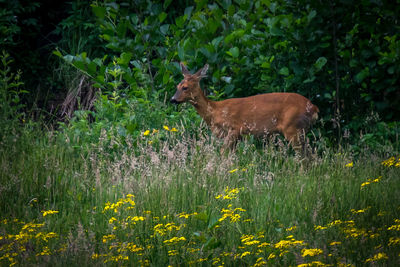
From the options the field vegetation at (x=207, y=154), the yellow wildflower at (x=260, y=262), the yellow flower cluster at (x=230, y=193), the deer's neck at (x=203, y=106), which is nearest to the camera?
the yellow wildflower at (x=260, y=262)

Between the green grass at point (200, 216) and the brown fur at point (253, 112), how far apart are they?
117cm

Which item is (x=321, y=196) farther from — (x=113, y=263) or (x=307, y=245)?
(x=113, y=263)

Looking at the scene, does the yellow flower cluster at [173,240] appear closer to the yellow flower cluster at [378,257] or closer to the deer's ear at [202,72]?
the yellow flower cluster at [378,257]

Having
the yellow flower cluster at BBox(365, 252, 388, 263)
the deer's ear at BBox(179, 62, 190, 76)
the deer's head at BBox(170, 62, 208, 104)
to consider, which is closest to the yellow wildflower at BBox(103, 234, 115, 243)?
the yellow flower cluster at BBox(365, 252, 388, 263)

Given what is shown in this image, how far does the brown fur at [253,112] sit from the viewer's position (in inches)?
287

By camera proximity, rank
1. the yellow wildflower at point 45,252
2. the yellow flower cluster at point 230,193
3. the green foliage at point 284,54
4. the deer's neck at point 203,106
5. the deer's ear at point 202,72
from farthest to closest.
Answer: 1. the deer's neck at point 203,106
2. the deer's ear at point 202,72
3. the green foliage at point 284,54
4. the yellow flower cluster at point 230,193
5. the yellow wildflower at point 45,252

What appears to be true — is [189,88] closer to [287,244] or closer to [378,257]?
[287,244]

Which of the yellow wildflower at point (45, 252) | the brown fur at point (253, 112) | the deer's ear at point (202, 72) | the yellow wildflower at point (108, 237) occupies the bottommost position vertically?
the yellow wildflower at point (45, 252)

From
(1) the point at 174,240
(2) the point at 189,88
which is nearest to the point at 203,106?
(2) the point at 189,88

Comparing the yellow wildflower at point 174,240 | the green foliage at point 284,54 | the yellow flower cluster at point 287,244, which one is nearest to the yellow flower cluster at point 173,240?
the yellow wildflower at point 174,240

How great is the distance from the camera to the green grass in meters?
3.84

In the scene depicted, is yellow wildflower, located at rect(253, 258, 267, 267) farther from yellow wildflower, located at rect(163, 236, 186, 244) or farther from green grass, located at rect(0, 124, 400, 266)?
yellow wildflower, located at rect(163, 236, 186, 244)

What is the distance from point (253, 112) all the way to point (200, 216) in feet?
11.4

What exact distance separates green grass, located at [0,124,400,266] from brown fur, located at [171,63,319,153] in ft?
3.84
